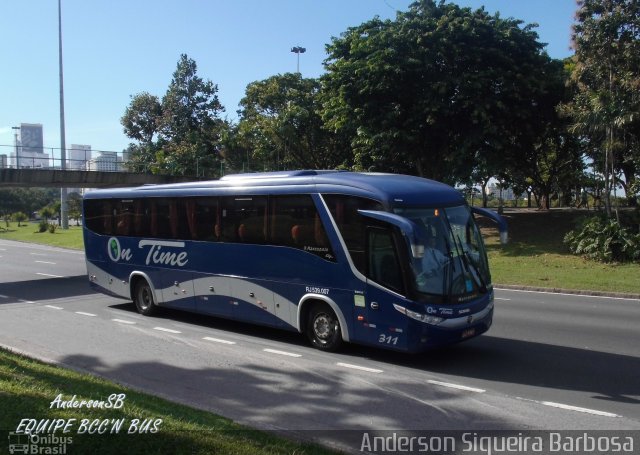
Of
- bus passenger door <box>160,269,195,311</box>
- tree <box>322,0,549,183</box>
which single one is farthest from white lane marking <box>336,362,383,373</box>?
tree <box>322,0,549,183</box>

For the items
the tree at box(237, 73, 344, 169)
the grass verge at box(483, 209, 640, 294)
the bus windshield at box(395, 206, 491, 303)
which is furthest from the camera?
the tree at box(237, 73, 344, 169)

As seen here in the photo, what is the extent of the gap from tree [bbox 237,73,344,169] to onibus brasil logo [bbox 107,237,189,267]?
2380cm

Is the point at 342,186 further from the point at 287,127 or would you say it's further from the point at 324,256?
the point at 287,127

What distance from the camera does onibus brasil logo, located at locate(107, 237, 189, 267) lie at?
41.6 feet

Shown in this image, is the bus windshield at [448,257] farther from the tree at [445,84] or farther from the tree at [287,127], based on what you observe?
the tree at [287,127]

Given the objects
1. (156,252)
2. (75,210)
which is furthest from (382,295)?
(75,210)

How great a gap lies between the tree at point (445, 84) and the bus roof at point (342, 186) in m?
Answer: 15.6

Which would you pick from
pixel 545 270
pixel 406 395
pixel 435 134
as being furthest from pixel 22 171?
pixel 406 395

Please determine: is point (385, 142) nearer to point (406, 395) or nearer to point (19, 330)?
point (19, 330)

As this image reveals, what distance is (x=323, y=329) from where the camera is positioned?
32.5ft

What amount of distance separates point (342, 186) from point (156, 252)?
5678mm

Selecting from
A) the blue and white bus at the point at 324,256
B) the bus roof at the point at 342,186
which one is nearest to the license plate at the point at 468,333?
the blue and white bus at the point at 324,256

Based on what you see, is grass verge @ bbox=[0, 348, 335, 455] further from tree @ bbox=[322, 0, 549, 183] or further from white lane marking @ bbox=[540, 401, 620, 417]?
tree @ bbox=[322, 0, 549, 183]

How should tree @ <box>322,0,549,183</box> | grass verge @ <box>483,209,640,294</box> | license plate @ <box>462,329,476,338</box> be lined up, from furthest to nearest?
tree @ <box>322,0,549,183</box>, grass verge @ <box>483,209,640,294</box>, license plate @ <box>462,329,476,338</box>
